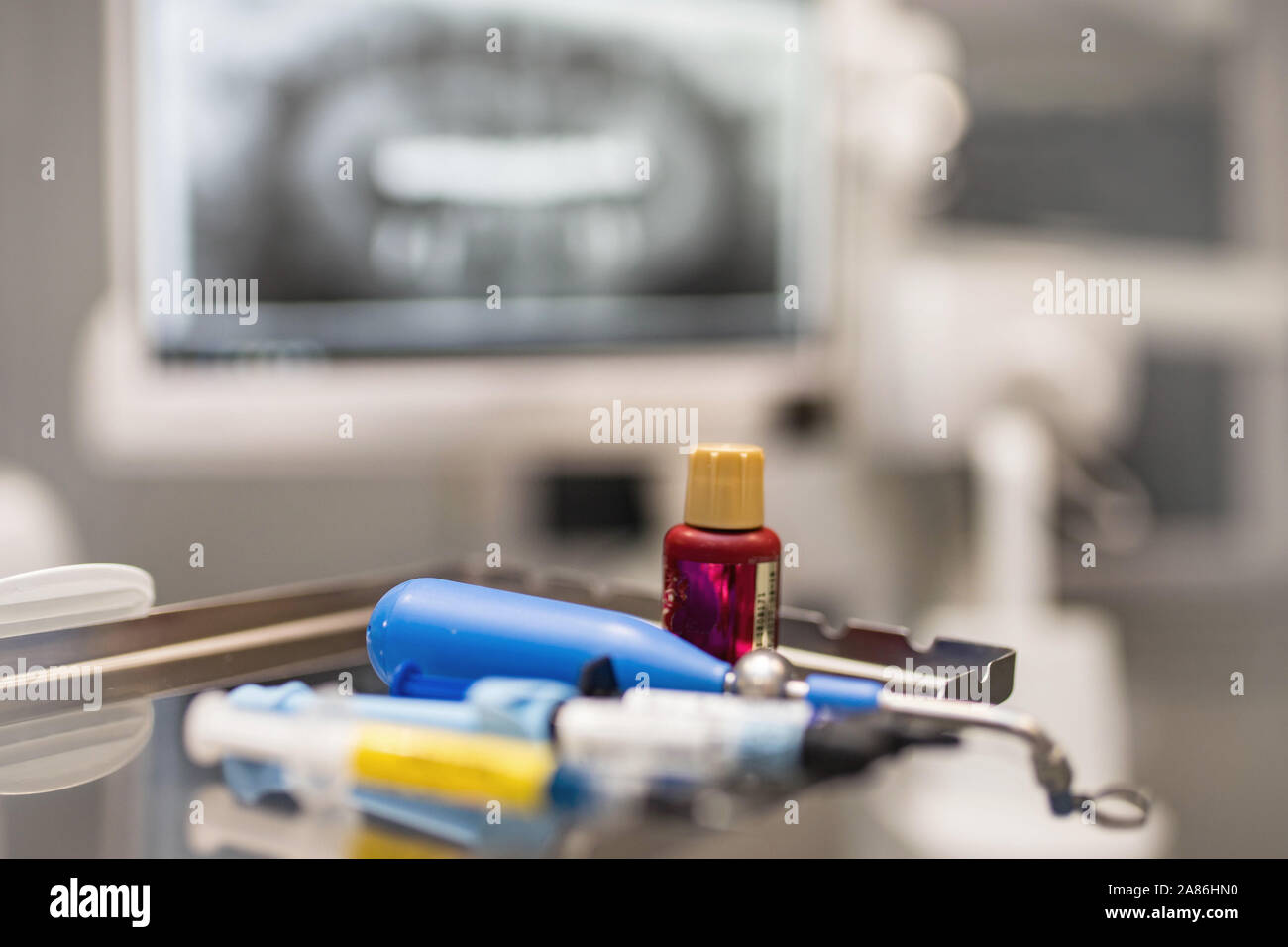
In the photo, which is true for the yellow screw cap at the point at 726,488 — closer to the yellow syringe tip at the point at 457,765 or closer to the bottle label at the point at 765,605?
the bottle label at the point at 765,605

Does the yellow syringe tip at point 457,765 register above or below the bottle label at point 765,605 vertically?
below

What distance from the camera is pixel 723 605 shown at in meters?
0.37

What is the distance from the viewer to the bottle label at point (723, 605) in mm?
370

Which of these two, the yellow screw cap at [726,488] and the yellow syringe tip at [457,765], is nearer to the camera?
the yellow syringe tip at [457,765]

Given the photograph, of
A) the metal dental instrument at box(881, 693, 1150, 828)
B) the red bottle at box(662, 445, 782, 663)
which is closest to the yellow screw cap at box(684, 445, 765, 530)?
the red bottle at box(662, 445, 782, 663)

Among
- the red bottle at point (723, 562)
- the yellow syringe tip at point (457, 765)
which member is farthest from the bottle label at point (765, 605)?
the yellow syringe tip at point (457, 765)

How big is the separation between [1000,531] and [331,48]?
0.57m

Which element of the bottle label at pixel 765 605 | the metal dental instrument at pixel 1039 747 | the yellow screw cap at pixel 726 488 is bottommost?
the metal dental instrument at pixel 1039 747

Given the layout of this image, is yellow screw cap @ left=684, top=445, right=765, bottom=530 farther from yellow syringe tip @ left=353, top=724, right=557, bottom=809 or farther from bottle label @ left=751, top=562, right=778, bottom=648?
yellow syringe tip @ left=353, top=724, right=557, bottom=809

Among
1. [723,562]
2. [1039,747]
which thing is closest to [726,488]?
[723,562]

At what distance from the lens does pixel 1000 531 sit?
840mm

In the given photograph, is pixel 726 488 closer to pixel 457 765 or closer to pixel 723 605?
pixel 723 605

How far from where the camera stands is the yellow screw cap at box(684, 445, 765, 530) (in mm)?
385

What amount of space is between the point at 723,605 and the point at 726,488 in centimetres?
4
